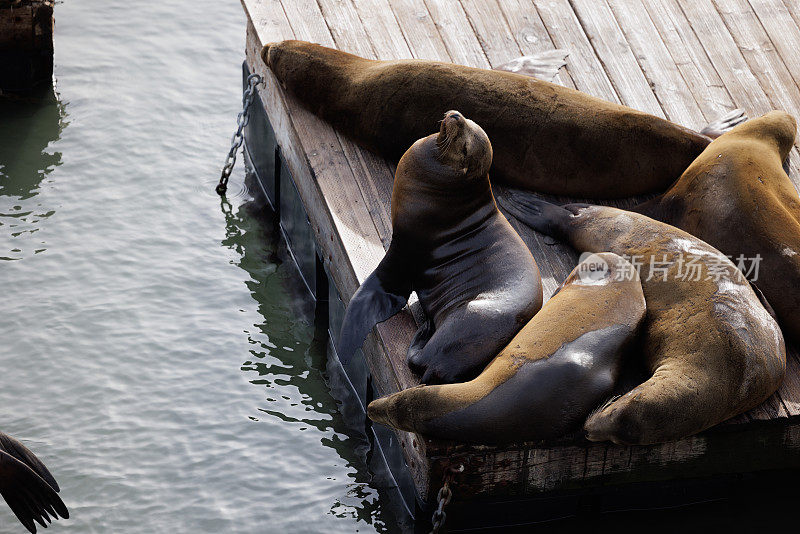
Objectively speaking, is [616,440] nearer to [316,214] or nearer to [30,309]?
[316,214]

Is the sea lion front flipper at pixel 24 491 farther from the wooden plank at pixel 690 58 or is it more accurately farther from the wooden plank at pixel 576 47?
the wooden plank at pixel 690 58

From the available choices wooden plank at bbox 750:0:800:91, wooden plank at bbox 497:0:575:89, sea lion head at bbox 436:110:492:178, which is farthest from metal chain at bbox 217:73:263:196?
wooden plank at bbox 750:0:800:91

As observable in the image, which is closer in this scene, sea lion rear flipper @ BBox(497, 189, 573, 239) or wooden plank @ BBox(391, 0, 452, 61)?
sea lion rear flipper @ BBox(497, 189, 573, 239)

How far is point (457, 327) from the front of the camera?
433 cm

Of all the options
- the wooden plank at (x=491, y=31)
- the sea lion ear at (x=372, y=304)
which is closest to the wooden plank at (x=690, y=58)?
the wooden plank at (x=491, y=31)

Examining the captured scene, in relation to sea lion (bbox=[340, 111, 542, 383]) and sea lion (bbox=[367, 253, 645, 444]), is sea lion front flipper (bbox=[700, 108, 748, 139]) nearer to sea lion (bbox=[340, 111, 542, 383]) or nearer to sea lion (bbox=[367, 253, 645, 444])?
sea lion (bbox=[340, 111, 542, 383])

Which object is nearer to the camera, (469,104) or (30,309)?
(469,104)

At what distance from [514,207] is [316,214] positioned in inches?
43.5

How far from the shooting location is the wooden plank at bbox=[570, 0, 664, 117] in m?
6.13

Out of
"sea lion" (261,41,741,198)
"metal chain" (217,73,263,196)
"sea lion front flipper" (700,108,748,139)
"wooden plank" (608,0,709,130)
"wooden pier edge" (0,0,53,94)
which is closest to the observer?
"sea lion" (261,41,741,198)

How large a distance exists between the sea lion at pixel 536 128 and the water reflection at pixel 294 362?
1110 mm

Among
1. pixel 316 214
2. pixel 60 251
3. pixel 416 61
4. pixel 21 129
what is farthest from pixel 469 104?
pixel 21 129

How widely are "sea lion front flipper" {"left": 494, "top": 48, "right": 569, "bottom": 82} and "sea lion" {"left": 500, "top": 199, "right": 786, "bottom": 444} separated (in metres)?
1.49

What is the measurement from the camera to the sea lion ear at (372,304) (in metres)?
4.55
